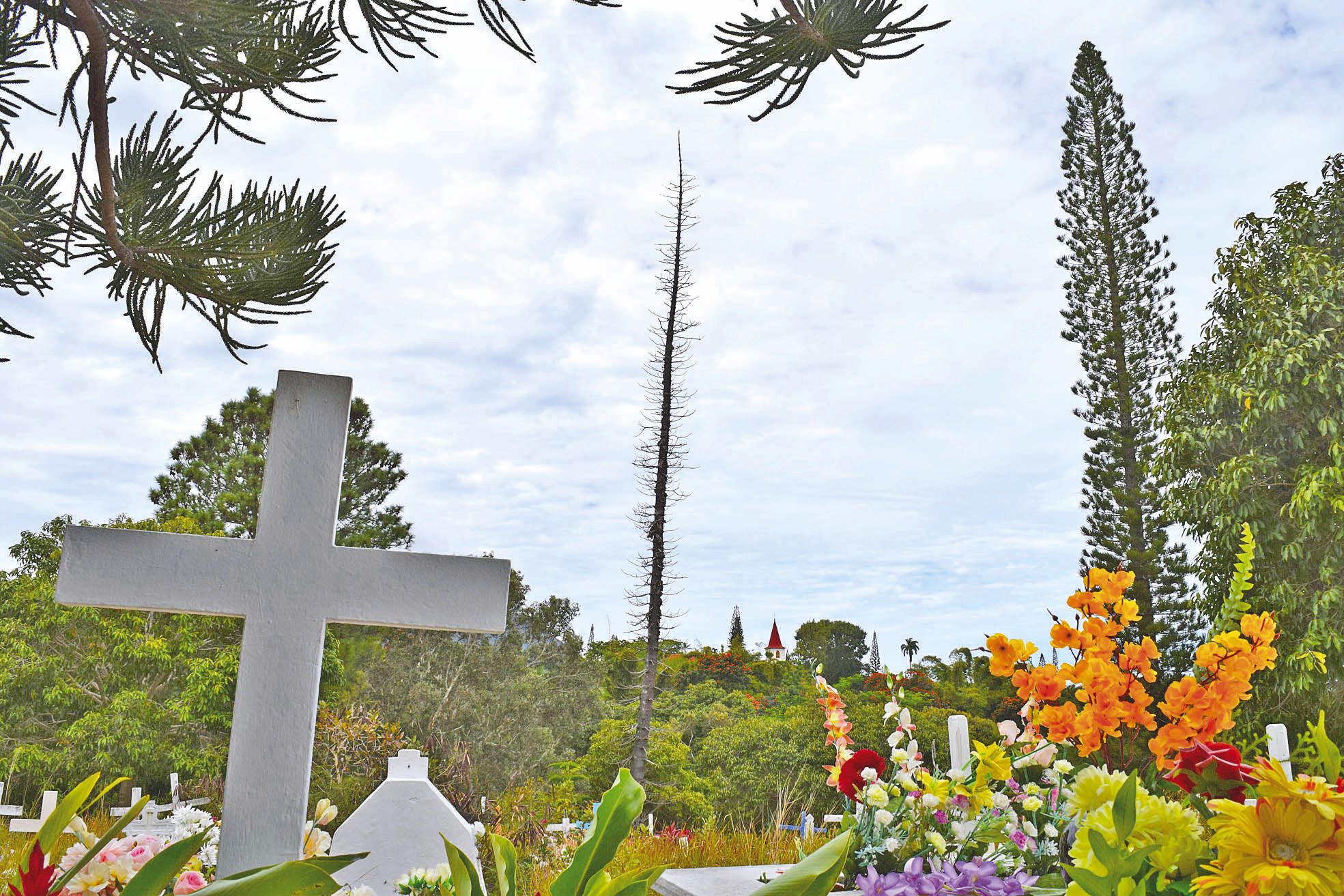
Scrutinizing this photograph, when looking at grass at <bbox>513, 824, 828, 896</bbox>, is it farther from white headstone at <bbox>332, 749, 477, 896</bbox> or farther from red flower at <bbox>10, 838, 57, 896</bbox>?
red flower at <bbox>10, 838, 57, 896</bbox>

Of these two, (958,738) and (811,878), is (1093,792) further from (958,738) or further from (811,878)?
(958,738)

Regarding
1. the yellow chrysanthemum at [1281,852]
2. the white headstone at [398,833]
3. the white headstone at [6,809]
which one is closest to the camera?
the yellow chrysanthemum at [1281,852]

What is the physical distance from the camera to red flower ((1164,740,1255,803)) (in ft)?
3.48

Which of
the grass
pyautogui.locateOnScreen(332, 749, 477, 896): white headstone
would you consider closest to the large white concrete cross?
pyautogui.locateOnScreen(332, 749, 477, 896): white headstone

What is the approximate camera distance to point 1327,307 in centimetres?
793

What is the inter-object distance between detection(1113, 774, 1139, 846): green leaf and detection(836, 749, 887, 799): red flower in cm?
116

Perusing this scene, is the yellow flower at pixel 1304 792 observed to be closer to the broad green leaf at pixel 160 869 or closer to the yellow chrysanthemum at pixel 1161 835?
the yellow chrysanthemum at pixel 1161 835

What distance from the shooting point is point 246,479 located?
10547mm

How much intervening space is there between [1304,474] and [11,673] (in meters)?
12.3

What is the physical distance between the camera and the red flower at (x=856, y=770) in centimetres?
182

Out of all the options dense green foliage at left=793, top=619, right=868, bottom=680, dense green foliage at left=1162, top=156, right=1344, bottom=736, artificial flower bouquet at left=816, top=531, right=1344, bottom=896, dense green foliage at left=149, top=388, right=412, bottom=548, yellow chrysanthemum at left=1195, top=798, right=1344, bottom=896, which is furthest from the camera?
dense green foliage at left=793, top=619, right=868, bottom=680

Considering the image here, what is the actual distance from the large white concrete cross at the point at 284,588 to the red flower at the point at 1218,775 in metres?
1.03

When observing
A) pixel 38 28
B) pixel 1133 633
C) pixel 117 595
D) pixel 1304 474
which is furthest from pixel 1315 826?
pixel 1133 633

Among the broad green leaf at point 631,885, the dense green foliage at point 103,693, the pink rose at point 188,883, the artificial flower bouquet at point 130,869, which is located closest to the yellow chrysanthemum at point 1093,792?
→ the broad green leaf at point 631,885
